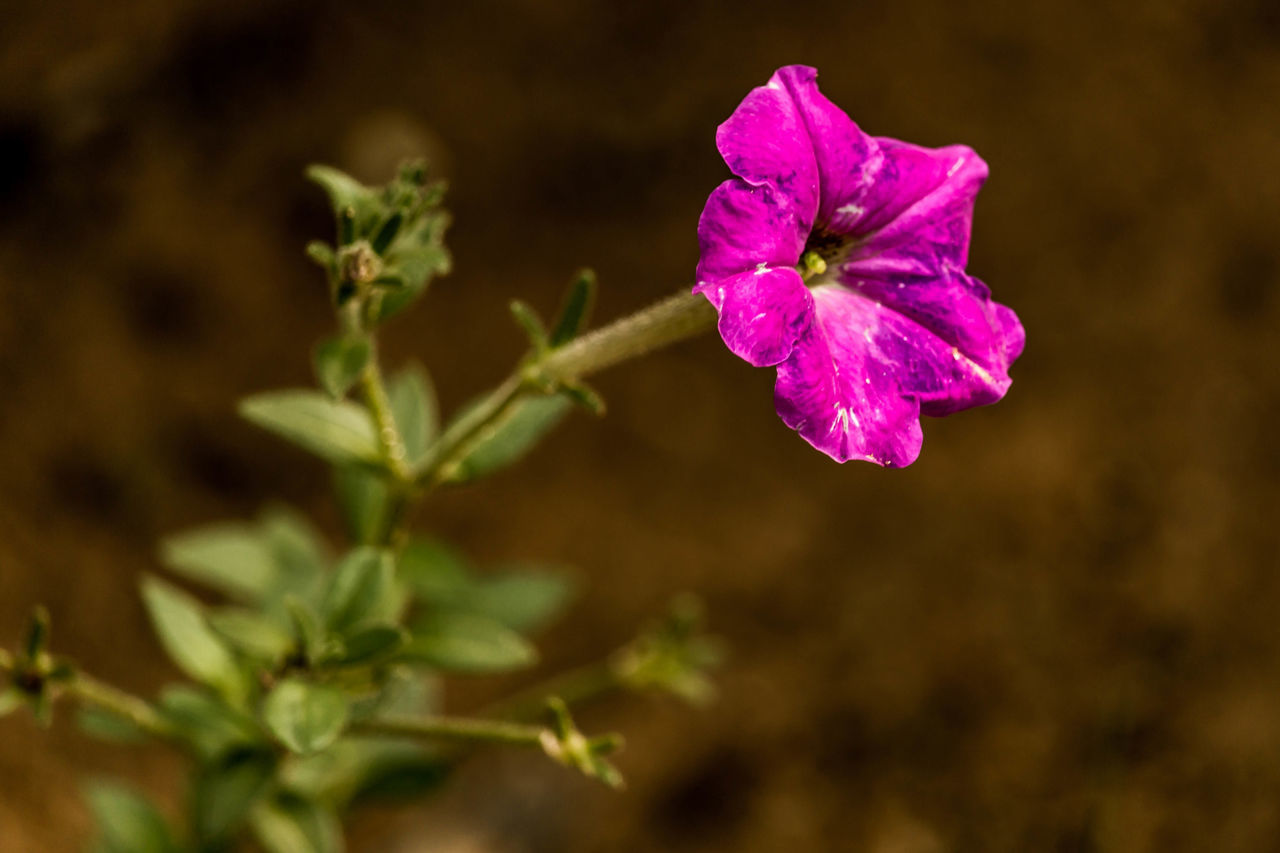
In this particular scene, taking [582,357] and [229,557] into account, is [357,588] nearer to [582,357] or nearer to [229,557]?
[582,357]

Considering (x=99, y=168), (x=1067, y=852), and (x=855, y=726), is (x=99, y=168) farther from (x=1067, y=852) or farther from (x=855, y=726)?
(x=1067, y=852)

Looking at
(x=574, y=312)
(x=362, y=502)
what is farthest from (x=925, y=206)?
(x=362, y=502)

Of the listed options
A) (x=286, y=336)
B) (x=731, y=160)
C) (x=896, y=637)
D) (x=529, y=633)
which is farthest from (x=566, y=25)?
(x=731, y=160)

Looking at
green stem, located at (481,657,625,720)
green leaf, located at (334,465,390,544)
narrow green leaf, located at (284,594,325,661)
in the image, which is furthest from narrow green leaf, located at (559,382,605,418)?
green stem, located at (481,657,625,720)

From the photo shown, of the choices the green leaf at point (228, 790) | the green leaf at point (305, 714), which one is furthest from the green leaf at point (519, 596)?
the green leaf at point (305, 714)

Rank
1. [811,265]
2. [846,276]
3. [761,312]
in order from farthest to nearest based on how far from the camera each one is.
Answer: [846,276] → [811,265] → [761,312]

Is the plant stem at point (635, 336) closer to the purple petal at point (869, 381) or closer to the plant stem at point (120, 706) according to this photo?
the purple petal at point (869, 381)

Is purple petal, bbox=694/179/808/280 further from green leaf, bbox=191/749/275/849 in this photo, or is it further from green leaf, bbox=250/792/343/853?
green leaf, bbox=250/792/343/853

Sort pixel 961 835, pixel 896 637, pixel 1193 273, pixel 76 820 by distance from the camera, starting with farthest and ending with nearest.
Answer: pixel 1193 273, pixel 896 637, pixel 961 835, pixel 76 820
